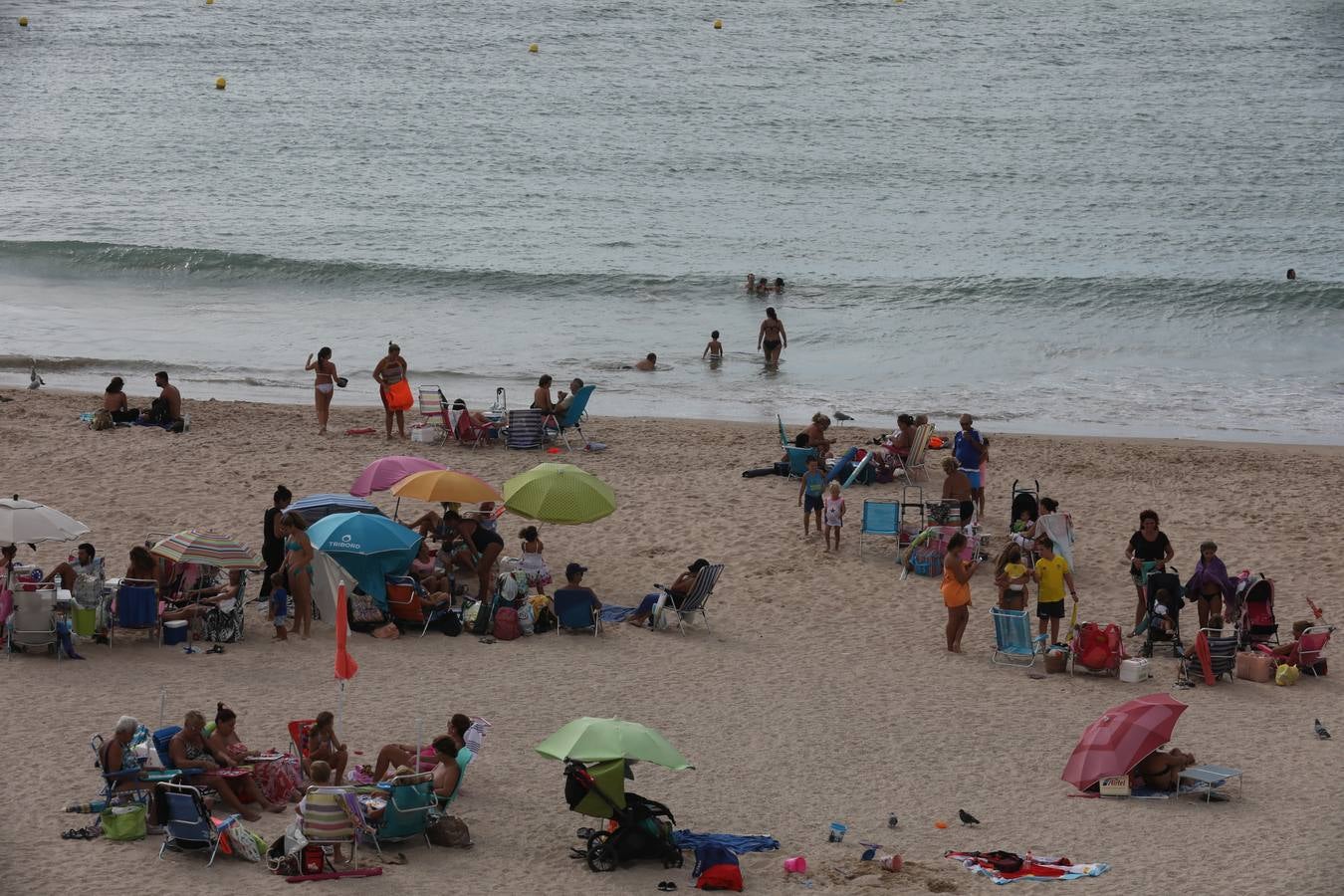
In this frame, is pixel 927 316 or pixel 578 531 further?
pixel 927 316

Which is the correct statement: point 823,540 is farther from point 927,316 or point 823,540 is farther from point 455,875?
point 927,316

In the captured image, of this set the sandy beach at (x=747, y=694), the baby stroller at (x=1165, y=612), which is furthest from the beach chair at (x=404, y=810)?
the baby stroller at (x=1165, y=612)

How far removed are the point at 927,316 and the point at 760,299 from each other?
3.51 meters

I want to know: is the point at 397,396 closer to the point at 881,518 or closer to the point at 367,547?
the point at 367,547

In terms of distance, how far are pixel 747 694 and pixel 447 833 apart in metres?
3.30

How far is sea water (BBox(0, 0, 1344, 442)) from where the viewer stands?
85.6 ft

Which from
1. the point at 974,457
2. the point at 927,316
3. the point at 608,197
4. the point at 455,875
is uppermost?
the point at 608,197

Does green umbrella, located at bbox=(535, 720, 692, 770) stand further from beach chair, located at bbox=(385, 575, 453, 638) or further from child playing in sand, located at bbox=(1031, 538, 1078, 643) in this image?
child playing in sand, located at bbox=(1031, 538, 1078, 643)

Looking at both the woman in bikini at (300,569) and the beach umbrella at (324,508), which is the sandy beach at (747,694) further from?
the beach umbrella at (324,508)

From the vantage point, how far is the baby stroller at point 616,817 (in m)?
8.55

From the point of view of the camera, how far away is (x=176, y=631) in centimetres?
1165

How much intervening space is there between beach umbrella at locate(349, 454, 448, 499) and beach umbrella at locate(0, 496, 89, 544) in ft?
8.45

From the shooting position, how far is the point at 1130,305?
103 feet

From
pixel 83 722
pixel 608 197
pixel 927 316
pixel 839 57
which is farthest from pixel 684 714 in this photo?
pixel 839 57
